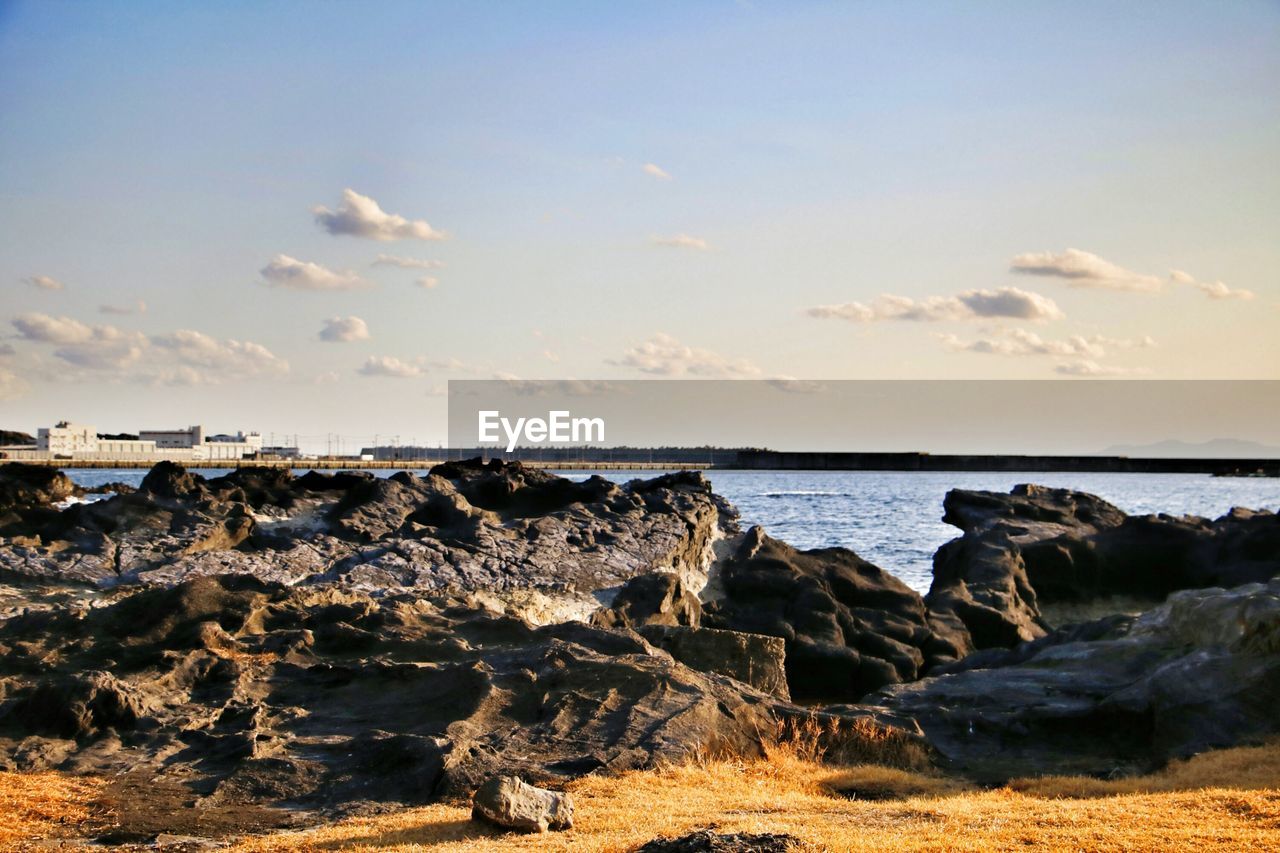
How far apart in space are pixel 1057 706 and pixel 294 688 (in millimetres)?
11185

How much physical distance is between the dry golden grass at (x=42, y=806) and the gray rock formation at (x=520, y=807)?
13.3ft

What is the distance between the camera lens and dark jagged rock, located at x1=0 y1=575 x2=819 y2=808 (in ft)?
44.9

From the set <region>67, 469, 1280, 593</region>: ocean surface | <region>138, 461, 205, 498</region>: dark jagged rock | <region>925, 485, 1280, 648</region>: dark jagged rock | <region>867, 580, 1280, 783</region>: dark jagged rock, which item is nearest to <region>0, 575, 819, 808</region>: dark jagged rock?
<region>867, 580, 1280, 783</region>: dark jagged rock

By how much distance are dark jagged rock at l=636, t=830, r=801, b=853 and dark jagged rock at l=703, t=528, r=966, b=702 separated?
17.3 meters

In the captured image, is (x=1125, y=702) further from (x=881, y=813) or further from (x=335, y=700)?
(x=335, y=700)

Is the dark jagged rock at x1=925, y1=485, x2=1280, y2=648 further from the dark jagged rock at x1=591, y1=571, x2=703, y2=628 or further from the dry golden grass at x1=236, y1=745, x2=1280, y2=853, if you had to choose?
the dry golden grass at x1=236, y1=745, x2=1280, y2=853

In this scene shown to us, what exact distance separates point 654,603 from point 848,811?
46.7 feet

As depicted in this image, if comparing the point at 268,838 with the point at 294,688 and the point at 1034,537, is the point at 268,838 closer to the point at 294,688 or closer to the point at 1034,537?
the point at 294,688

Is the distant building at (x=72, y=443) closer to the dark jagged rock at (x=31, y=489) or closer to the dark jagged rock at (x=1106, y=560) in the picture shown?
the dark jagged rock at (x=31, y=489)

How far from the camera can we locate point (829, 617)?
29.0 meters

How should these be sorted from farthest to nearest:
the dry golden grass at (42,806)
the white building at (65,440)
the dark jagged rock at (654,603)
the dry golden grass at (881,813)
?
the white building at (65,440), the dark jagged rock at (654,603), the dry golden grass at (42,806), the dry golden grass at (881,813)

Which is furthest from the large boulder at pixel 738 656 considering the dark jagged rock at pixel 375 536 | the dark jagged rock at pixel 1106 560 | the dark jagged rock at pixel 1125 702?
the dark jagged rock at pixel 1106 560

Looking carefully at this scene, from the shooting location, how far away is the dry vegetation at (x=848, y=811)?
1057 centimetres

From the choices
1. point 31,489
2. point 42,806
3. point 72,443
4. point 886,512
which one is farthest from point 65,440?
point 42,806
